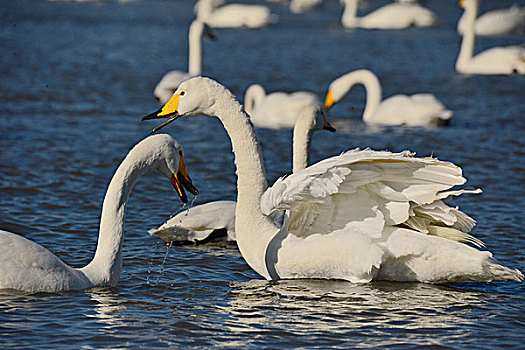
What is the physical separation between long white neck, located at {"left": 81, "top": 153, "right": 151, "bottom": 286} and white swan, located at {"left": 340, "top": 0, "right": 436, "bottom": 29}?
77.8 ft

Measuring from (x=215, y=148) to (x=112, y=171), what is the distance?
184cm

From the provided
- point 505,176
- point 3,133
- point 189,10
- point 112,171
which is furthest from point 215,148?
point 189,10

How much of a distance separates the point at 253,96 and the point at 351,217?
8740 mm

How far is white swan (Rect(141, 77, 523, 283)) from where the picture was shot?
6441mm

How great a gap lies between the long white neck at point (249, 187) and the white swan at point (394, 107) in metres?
7.51

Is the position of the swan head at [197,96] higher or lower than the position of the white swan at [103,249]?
higher

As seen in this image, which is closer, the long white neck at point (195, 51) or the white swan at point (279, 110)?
the white swan at point (279, 110)

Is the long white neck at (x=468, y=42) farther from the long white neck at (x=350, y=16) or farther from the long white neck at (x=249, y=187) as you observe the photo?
the long white neck at (x=249, y=187)

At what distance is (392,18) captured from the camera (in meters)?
29.5

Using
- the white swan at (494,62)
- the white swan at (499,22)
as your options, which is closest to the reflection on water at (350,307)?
the white swan at (494,62)

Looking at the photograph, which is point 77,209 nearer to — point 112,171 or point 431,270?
point 112,171

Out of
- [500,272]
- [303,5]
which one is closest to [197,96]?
[500,272]

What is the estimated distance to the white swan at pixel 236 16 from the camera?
2970cm

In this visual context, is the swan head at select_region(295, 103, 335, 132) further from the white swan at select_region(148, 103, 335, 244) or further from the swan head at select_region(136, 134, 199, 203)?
the swan head at select_region(136, 134, 199, 203)
